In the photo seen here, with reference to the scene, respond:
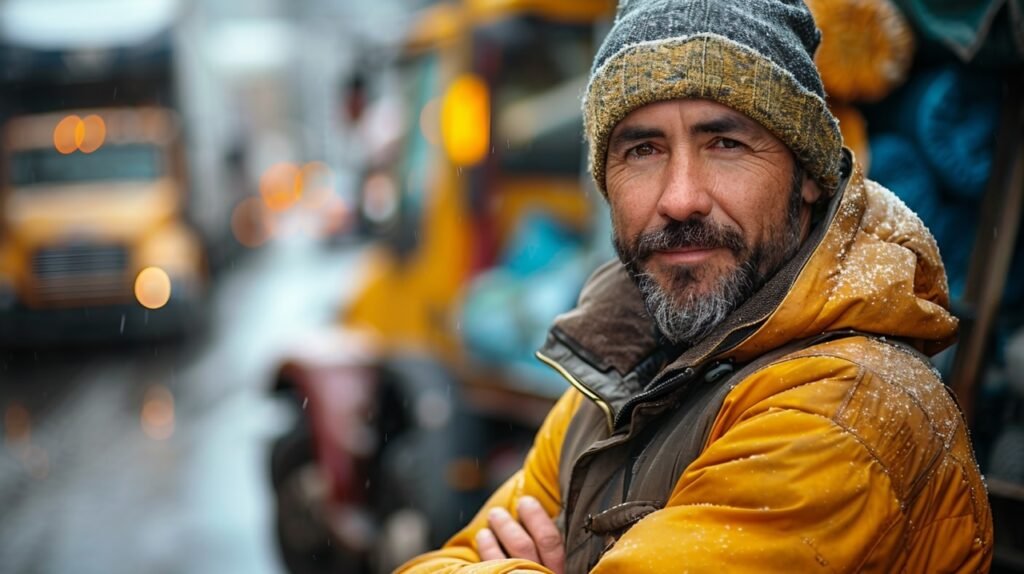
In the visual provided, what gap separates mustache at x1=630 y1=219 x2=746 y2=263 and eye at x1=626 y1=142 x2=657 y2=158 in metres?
0.15

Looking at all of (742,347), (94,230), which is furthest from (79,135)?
(742,347)

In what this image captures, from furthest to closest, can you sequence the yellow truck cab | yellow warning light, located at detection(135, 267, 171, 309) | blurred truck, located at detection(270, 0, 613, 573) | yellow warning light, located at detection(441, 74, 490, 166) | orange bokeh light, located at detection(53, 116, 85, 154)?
1. orange bokeh light, located at detection(53, 116, 85, 154)
2. yellow warning light, located at detection(135, 267, 171, 309)
3. the yellow truck cab
4. yellow warning light, located at detection(441, 74, 490, 166)
5. blurred truck, located at detection(270, 0, 613, 573)

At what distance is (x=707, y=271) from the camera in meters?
1.83

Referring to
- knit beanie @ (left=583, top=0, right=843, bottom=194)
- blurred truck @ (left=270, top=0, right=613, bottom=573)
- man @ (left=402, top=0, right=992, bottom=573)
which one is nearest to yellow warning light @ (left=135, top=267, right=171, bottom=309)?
blurred truck @ (left=270, top=0, right=613, bottom=573)

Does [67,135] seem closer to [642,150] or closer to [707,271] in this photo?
[642,150]

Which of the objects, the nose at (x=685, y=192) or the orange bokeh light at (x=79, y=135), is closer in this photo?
the nose at (x=685, y=192)

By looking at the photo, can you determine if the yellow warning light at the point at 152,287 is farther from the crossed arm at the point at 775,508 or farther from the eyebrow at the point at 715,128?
the crossed arm at the point at 775,508

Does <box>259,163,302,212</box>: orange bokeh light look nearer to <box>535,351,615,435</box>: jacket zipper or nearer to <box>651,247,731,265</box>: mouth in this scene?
<box>535,351,615,435</box>: jacket zipper

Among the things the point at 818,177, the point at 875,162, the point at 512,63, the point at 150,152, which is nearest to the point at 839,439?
the point at 818,177

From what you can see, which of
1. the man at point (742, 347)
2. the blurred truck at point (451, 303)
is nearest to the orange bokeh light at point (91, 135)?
the blurred truck at point (451, 303)

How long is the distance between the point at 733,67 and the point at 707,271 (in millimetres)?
367

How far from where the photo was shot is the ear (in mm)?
1909

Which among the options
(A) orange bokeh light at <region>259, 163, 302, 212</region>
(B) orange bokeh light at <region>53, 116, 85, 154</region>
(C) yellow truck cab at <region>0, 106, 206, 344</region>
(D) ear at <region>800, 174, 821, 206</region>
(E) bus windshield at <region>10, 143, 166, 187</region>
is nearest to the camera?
(D) ear at <region>800, 174, 821, 206</region>

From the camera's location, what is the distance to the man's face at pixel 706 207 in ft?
5.92
